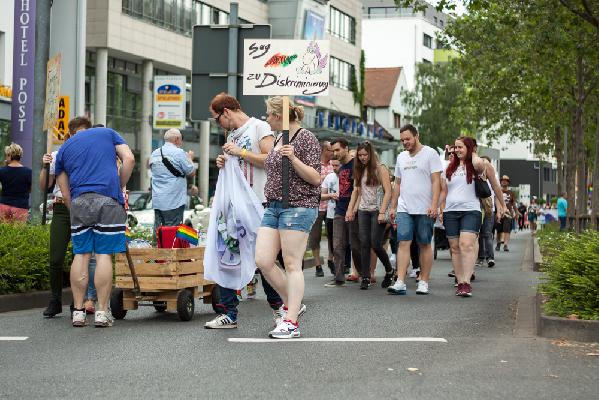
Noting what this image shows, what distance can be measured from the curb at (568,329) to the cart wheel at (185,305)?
3.08 m

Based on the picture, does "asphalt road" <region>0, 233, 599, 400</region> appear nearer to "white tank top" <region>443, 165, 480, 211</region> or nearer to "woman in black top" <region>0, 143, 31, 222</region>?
"white tank top" <region>443, 165, 480, 211</region>

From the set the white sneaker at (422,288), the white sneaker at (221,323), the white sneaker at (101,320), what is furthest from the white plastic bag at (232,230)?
the white sneaker at (422,288)

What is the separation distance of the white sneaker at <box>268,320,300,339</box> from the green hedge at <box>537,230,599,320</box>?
6.57 ft

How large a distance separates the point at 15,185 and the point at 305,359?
6990 millimetres

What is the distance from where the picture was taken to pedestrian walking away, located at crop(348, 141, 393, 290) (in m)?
14.5

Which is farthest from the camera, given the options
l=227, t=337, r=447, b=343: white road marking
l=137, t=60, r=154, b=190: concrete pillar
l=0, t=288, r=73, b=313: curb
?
l=137, t=60, r=154, b=190: concrete pillar

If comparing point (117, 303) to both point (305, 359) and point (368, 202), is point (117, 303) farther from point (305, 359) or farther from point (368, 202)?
point (368, 202)

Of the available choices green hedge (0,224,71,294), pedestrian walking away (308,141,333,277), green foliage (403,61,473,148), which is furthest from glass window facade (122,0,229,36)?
green hedge (0,224,71,294)

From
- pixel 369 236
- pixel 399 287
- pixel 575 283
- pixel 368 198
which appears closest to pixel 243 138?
pixel 575 283

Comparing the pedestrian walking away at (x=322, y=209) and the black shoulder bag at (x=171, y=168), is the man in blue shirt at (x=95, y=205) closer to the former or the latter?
the black shoulder bag at (x=171, y=168)

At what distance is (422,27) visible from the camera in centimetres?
10794

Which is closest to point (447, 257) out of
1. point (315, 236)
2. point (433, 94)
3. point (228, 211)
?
point (315, 236)

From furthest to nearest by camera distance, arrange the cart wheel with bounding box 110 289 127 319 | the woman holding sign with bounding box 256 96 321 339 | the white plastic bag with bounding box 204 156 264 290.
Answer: the cart wheel with bounding box 110 289 127 319
the white plastic bag with bounding box 204 156 264 290
the woman holding sign with bounding box 256 96 321 339

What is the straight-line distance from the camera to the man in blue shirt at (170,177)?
44.3 feet
